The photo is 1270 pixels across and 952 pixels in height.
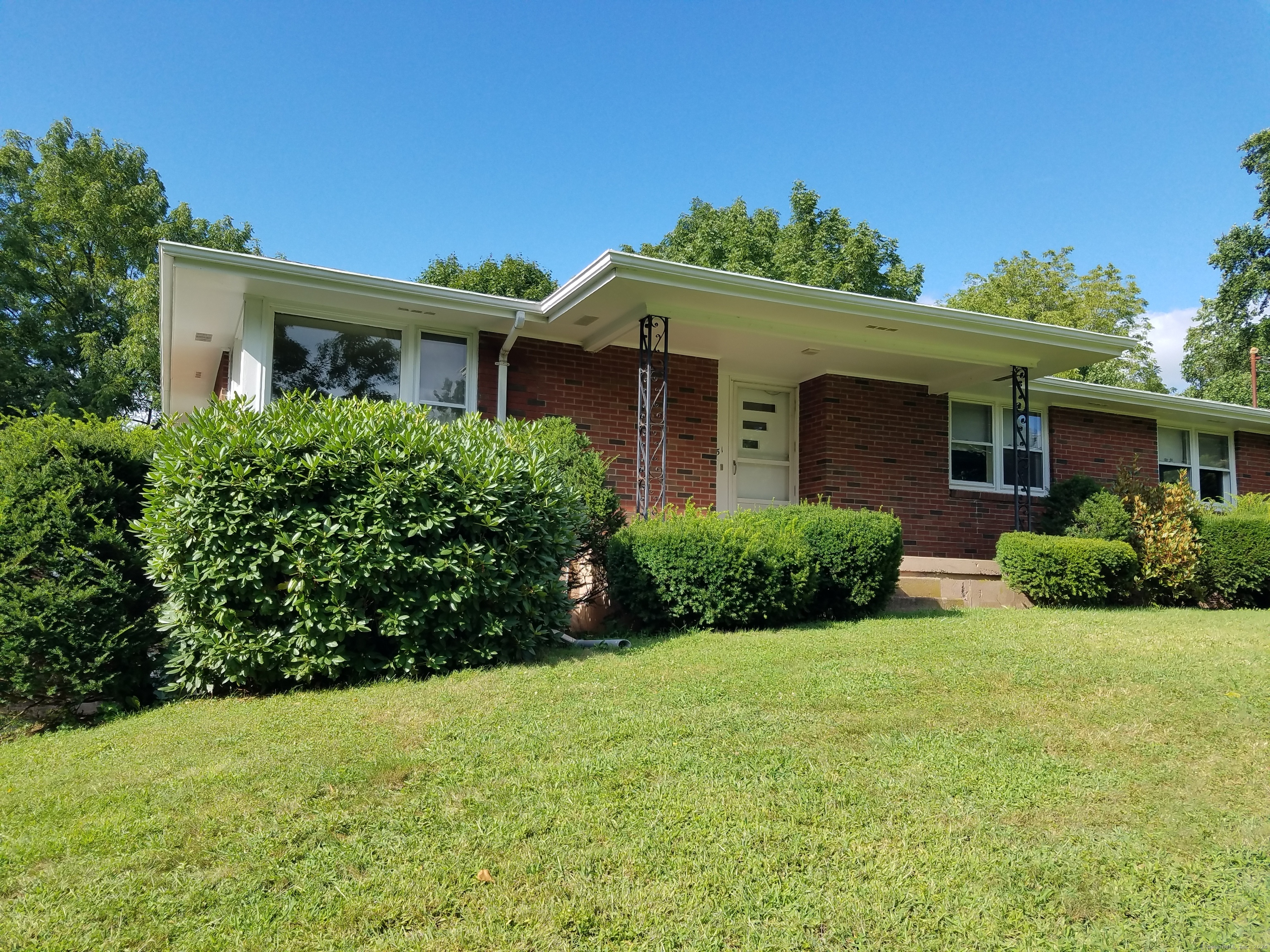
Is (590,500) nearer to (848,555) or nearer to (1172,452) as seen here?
(848,555)

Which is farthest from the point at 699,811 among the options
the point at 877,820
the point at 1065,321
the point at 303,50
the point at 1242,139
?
the point at 1065,321

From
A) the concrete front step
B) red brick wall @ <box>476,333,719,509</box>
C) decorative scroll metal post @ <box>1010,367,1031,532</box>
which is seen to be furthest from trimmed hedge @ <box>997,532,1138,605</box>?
red brick wall @ <box>476,333,719,509</box>

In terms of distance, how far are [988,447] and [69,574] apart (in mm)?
11563

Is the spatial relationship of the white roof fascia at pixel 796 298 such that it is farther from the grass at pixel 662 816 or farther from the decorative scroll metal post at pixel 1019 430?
the grass at pixel 662 816

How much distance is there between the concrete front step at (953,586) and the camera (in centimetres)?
934

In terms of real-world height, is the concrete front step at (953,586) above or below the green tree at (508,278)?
below

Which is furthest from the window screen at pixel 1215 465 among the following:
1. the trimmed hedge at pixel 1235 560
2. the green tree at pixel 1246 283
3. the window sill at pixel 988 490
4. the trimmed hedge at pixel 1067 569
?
the green tree at pixel 1246 283

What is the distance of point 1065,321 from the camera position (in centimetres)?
3522

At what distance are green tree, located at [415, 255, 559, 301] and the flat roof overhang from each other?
741 inches

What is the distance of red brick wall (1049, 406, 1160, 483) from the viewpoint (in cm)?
1346

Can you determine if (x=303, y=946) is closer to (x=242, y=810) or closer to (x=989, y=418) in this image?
(x=242, y=810)

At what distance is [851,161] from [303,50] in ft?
38.5

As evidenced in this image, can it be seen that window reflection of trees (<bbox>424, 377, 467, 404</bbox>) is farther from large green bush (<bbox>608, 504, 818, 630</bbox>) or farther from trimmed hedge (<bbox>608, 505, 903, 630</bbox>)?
large green bush (<bbox>608, 504, 818, 630</bbox>)

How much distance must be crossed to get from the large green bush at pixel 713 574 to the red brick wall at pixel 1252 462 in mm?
11799
